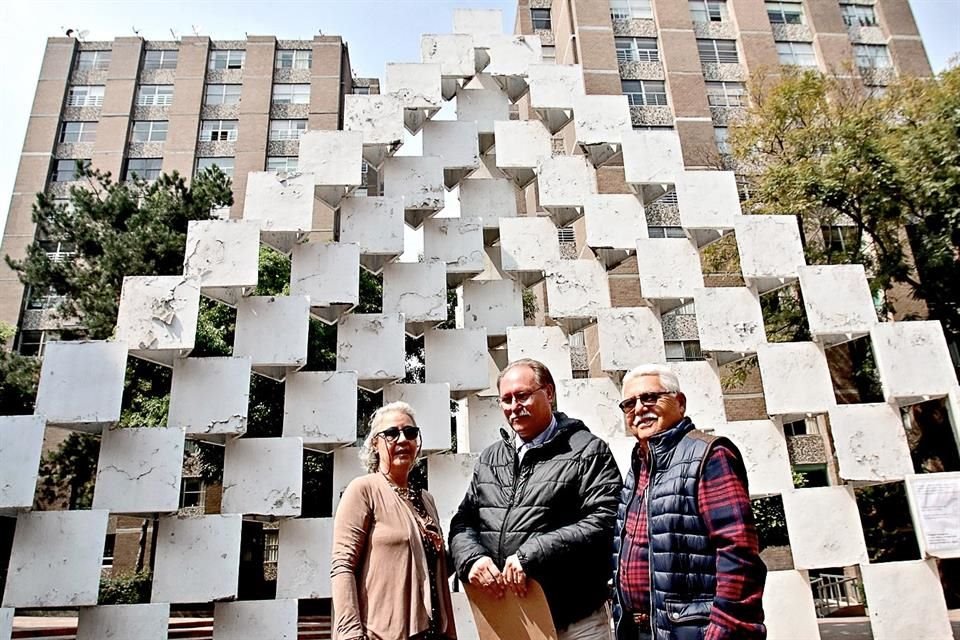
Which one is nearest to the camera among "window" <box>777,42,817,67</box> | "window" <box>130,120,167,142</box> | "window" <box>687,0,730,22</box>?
"window" <box>777,42,817,67</box>

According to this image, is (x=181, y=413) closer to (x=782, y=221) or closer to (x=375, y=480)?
(x=375, y=480)

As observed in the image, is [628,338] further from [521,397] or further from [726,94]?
[726,94]

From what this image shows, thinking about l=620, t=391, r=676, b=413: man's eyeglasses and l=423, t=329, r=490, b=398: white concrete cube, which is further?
l=423, t=329, r=490, b=398: white concrete cube

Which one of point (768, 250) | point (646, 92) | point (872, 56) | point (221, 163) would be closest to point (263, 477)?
point (768, 250)

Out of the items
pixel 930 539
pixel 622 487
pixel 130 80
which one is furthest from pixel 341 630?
pixel 130 80

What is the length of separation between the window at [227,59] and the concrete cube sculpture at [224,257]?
24.2m

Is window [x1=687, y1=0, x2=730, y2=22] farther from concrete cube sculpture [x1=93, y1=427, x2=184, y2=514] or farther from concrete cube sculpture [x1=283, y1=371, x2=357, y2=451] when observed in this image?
concrete cube sculpture [x1=93, y1=427, x2=184, y2=514]

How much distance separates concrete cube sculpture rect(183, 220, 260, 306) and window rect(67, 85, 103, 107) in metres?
24.5

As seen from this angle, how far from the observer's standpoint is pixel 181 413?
3.02 meters

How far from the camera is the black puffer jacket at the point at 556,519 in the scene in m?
1.94

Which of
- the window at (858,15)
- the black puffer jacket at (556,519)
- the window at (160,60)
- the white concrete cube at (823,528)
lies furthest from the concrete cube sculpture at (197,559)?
the window at (160,60)

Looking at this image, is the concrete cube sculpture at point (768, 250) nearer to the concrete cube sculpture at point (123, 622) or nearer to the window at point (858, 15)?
the concrete cube sculpture at point (123, 622)

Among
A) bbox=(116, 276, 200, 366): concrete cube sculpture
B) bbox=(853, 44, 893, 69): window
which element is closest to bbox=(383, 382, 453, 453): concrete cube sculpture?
bbox=(116, 276, 200, 366): concrete cube sculpture

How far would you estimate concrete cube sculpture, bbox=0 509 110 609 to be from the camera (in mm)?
2648
